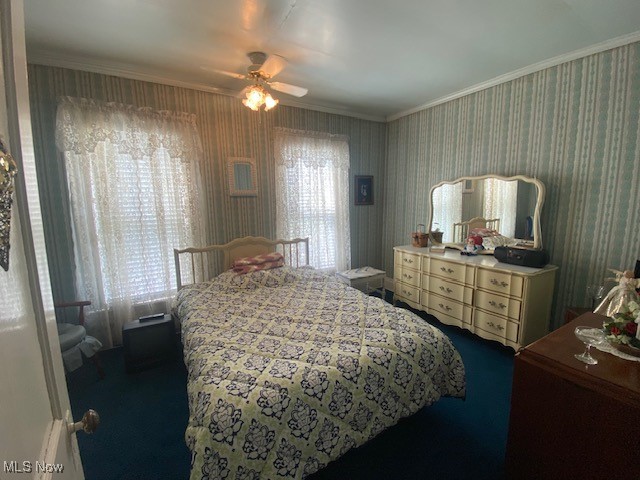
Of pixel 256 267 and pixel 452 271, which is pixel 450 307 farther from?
pixel 256 267

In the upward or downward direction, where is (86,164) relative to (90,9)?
downward

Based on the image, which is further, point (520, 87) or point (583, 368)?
point (520, 87)

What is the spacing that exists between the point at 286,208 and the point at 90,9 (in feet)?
7.52

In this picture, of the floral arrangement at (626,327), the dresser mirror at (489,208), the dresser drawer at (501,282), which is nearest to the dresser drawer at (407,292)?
the dresser mirror at (489,208)

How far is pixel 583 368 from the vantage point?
1.16 metres

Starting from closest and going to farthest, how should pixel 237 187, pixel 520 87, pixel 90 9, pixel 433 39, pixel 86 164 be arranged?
pixel 90 9 → pixel 433 39 → pixel 86 164 → pixel 520 87 → pixel 237 187

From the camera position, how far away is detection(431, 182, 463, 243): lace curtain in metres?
3.39

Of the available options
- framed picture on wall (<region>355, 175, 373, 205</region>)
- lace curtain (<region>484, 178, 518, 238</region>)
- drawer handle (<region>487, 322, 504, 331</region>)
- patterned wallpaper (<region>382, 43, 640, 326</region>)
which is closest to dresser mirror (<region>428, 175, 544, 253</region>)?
lace curtain (<region>484, 178, 518, 238</region>)

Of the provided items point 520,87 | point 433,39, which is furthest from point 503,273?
point 433,39

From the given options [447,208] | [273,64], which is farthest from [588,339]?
[273,64]

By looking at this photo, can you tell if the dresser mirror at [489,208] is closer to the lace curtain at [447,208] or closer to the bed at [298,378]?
the lace curtain at [447,208]

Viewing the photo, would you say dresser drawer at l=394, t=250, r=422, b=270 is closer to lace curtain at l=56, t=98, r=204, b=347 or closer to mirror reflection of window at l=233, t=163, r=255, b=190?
mirror reflection of window at l=233, t=163, r=255, b=190

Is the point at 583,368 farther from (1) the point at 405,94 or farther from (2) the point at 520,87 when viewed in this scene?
(1) the point at 405,94

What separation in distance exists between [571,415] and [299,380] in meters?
1.16
